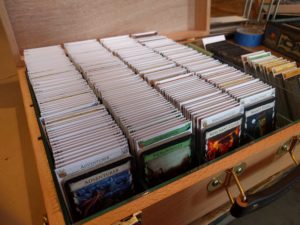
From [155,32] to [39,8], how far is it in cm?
51

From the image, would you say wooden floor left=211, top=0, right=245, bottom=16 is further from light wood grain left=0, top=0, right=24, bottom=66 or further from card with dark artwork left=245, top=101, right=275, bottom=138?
light wood grain left=0, top=0, right=24, bottom=66

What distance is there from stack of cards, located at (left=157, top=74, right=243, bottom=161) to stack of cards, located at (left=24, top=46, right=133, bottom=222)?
18cm

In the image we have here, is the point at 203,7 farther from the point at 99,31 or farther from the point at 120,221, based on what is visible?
the point at 120,221

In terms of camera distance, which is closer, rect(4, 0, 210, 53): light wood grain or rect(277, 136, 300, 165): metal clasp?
rect(277, 136, 300, 165): metal clasp

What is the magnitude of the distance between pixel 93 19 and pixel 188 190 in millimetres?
856

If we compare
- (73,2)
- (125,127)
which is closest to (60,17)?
(73,2)

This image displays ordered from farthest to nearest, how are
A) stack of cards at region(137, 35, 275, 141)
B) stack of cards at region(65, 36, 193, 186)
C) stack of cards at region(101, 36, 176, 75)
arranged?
stack of cards at region(101, 36, 176, 75)
stack of cards at region(137, 35, 275, 141)
stack of cards at region(65, 36, 193, 186)

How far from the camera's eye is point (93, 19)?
1051mm

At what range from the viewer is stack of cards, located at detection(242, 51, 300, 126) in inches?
28.3

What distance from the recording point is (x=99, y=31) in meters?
1.09

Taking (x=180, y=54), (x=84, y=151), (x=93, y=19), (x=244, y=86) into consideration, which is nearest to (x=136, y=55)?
(x=180, y=54)

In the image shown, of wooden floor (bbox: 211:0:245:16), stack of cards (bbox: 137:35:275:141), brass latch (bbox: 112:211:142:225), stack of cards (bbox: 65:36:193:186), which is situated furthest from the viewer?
wooden floor (bbox: 211:0:245:16)

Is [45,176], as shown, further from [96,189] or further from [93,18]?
[93,18]

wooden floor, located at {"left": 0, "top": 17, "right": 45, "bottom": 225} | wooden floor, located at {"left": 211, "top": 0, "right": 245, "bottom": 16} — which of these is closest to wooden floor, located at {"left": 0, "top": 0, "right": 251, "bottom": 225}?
wooden floor, located at {"left": 0, "top": 17, "right": 45, "bottom": 225}
